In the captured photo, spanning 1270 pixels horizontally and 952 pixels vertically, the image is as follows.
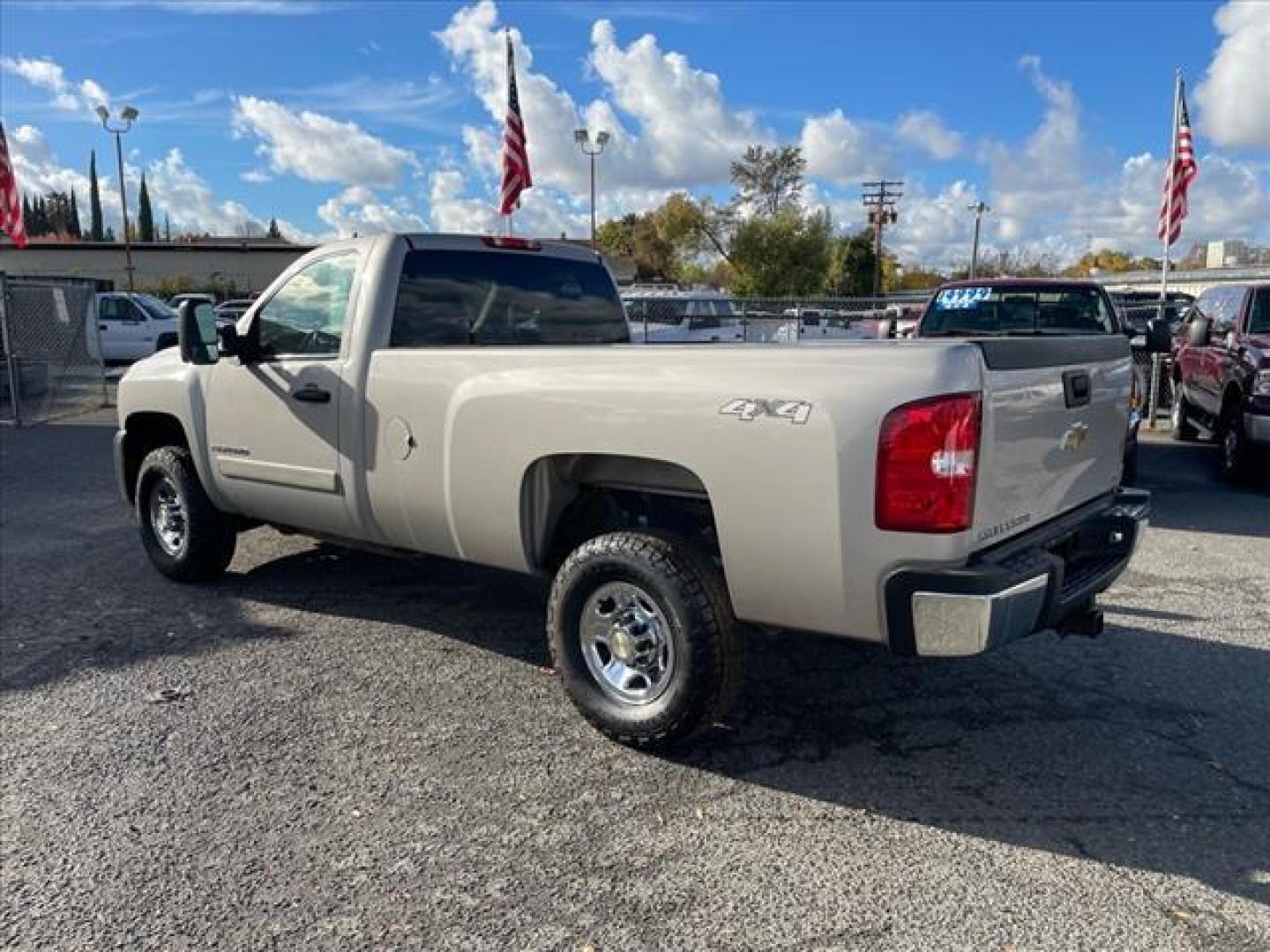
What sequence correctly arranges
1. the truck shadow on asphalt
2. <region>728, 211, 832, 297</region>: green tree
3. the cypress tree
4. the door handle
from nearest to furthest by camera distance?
the truck shadow on asphalt < the door handle < <region>728, 211, 832, 297</region>: green tree < the cypress tree

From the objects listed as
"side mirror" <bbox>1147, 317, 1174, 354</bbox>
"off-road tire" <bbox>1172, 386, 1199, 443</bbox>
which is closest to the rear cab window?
"side mirror" <bbox>1147, 317, 1174, 354</bbox>

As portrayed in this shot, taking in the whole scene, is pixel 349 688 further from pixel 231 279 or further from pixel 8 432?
pixel 231 279

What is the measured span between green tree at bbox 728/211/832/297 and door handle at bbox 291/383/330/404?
53.3 metres

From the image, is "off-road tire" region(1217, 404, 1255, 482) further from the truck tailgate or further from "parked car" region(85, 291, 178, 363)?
"parked car" region(85, 291, 178, 363)

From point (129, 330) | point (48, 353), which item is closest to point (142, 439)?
point (48, 353)

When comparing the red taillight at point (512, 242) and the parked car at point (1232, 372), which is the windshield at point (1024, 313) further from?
the red taillight at point (512, 242)

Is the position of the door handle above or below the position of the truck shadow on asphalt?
above

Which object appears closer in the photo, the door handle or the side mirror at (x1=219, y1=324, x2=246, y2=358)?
the door handle

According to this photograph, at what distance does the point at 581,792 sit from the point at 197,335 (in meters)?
3.15

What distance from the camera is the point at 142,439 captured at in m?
6.18

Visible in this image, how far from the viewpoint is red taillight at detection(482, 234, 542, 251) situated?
5.04 meters

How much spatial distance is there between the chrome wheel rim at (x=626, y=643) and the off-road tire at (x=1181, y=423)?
417 inches

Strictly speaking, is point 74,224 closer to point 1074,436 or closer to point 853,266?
point 853,266

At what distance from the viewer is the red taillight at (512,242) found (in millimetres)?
5043
